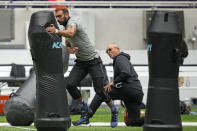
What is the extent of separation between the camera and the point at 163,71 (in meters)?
7.56

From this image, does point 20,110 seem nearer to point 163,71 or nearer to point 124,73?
point 124,73

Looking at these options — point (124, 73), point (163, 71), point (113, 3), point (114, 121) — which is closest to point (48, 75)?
point (163, 71)

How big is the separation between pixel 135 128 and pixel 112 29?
1135 centimetres

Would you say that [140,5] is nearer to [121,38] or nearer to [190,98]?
[121,38]

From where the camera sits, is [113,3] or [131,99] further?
[113,3]

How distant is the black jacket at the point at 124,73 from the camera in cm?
1062

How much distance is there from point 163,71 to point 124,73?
305cm

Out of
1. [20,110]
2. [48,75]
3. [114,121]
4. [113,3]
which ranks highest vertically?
[113,3]

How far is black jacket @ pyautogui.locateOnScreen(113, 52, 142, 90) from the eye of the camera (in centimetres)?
1062

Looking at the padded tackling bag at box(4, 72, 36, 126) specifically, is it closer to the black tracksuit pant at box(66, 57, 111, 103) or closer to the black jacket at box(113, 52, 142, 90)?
the black tracksuit pant at box(66, 57, 111, 103)

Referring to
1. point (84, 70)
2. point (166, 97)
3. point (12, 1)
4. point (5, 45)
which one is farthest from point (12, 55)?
point (166, 97)

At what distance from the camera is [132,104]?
Result: 35.2 feet

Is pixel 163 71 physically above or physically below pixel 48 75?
above

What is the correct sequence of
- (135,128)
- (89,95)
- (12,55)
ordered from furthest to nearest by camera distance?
(12,55)
(89,95)
(135,128)
